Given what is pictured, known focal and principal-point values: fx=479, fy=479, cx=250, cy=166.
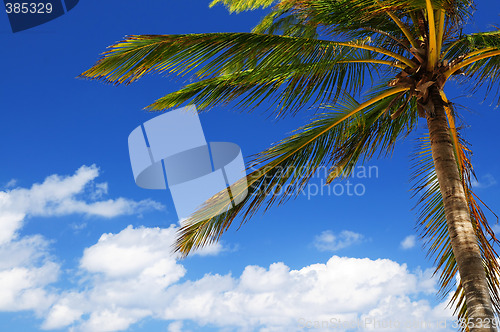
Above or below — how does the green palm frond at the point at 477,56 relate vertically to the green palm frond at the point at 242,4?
below

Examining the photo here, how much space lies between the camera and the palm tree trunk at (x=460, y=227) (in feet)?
16.6

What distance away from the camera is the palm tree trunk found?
199 inches

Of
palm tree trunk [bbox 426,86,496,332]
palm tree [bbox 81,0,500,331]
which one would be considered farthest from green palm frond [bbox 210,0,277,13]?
palm tree trunk [bbox 426,86,496,332]

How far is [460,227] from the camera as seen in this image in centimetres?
558

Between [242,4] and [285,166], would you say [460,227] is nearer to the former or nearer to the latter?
[285,166]

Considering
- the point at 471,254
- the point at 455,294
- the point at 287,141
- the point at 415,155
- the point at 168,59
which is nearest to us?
the point at 168,59

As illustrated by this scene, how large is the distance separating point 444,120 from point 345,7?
2010 mm

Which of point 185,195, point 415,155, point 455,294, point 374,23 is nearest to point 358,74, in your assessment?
point 374,23

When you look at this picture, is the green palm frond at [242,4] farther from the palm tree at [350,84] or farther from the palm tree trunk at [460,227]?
the palm tree trunk at [460,227]

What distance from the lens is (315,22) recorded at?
5.75 meters

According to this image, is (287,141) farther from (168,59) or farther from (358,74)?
(168,59)

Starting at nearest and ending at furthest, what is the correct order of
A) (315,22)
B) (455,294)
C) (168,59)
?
(168,59)
(315,22)
(455,294)

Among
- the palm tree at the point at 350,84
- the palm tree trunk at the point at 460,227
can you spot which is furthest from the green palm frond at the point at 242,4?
the palm tree trunk at the point at 460,227

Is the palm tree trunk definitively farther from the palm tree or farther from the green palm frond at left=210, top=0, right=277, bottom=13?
the green palm frond at left=210, top=0, right=277, bottom=13
